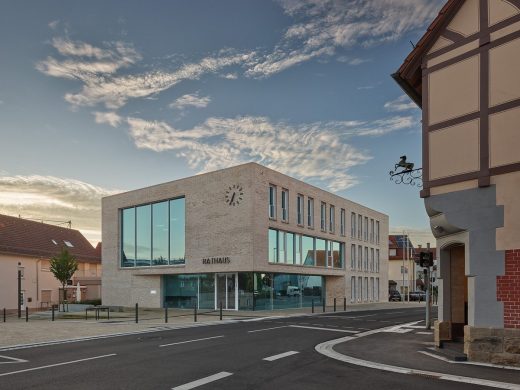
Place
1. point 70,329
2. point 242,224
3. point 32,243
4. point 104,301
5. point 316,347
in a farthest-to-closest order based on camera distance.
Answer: point 32,243, point 104,301, point 242,224, point 70,329, point 316,347

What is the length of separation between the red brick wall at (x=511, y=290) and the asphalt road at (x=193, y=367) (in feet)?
10.3

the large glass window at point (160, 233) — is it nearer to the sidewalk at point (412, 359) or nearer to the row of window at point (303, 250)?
the row of window at point (303, 250)

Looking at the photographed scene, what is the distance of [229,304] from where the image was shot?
33.8m

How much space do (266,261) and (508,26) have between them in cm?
2343

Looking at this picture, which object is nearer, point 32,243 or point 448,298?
point 448,298

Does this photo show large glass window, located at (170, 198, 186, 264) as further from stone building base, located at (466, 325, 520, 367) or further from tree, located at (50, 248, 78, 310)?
stone building base, located at (466, 325, 520, 367)

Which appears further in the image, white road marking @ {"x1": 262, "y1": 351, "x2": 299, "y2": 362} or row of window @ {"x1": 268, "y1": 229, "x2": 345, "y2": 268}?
row of window @ {"x1": 268, "y1": 229, "x2": 345, "y2": 268}

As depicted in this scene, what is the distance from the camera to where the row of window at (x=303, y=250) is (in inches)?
1357

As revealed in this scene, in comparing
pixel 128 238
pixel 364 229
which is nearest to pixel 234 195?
pixel 128 238

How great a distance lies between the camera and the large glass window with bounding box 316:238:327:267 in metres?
40.4

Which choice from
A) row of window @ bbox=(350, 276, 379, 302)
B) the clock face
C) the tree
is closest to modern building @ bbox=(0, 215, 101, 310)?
the tree

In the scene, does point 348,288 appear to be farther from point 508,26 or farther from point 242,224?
point 508,26

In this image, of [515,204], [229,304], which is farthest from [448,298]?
[229,304]

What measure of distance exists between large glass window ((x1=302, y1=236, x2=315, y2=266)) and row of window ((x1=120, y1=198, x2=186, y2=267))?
31.2 feet
